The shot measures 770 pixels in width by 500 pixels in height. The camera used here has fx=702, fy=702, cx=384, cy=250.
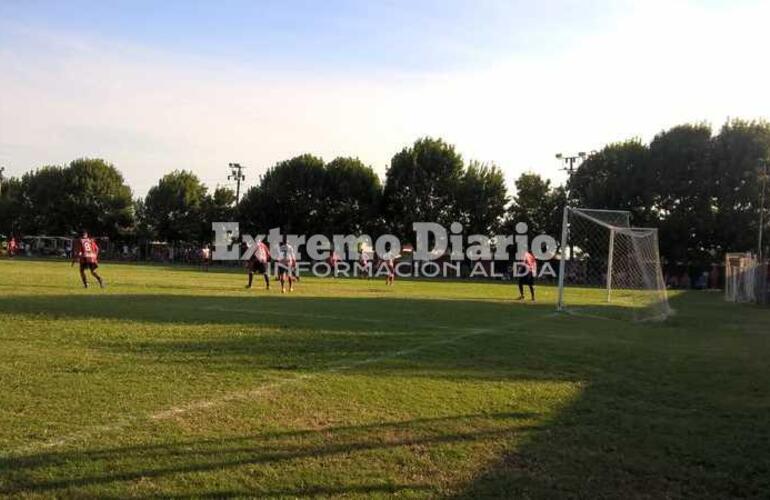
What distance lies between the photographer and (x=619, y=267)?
3023 cm

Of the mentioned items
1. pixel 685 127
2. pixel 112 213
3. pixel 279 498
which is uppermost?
pixel 685 127

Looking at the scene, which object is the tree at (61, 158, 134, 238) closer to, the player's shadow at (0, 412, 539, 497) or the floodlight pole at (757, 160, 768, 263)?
the floodlight pole at (757, 160, 768, 263)

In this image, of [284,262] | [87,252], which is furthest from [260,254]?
[87,252]

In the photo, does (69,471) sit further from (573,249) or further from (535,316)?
(573,249)

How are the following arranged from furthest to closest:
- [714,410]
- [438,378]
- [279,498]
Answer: [438,378]
[714,410]
[279,498]

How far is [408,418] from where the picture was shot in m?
6.34

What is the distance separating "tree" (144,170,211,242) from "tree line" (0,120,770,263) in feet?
0.36

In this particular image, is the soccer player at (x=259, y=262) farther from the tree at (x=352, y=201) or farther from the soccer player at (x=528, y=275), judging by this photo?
the tree at (x=352, y=201)

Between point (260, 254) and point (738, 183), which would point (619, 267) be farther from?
point (738, 183)

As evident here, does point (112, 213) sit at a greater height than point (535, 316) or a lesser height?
greater

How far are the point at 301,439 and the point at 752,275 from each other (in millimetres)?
28757

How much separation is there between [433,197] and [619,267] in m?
34.4

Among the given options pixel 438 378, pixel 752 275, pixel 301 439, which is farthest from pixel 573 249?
pixel 301 439

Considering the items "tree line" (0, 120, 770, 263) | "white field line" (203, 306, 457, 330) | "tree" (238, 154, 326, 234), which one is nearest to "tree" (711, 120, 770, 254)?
"tree line" (0, 120, 770, 263)
